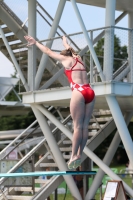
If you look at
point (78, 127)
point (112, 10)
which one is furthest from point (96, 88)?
point (78, 127)

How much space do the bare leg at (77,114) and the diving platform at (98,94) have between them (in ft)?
30.4

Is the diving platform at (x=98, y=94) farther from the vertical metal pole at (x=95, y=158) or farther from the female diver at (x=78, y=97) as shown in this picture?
the female diver at (x=78, y=97)

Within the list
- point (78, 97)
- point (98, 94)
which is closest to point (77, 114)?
point (78, 97)

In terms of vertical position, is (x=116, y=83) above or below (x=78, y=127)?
above

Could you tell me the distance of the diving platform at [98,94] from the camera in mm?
21172

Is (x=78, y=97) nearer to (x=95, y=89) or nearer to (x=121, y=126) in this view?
(x=95, y=89)

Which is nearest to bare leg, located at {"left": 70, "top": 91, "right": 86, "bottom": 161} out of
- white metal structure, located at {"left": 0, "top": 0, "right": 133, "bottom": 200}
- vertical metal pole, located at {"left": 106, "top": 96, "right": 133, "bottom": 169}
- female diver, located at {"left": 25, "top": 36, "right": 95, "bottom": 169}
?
female diver, located at {"left": 25, "top": 36, "right": 95, "bottom": 169}

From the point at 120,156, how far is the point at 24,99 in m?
69.3

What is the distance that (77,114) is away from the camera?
37.7 ft

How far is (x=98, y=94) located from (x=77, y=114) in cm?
987

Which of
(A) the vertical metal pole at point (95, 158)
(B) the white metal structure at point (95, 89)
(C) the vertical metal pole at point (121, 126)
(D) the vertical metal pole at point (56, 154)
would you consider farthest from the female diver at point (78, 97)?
(D) the vertical metal pole at point (56, 154)

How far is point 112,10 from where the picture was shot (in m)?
21.6

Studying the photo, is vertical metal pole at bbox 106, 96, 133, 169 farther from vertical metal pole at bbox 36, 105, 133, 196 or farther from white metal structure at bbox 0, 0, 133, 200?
vertical metal pole at bbox 36, 105, 133, 196

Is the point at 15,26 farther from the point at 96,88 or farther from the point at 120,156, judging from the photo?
the point at 120,156
